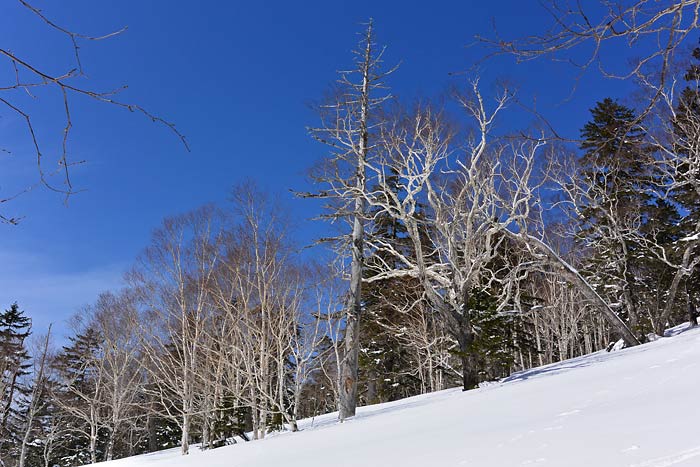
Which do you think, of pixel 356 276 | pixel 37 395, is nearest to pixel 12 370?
pixel 37 395

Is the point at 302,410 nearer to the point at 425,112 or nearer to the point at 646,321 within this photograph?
the point at 646,321

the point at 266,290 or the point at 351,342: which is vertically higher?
the point at 266,290

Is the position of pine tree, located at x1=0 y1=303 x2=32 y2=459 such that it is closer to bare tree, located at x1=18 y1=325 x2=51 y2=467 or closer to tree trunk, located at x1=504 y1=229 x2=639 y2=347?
bare tree, located at x1=18 y1=325 x2=51 y2=467

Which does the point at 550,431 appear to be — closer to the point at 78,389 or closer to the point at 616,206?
the point at 616,206

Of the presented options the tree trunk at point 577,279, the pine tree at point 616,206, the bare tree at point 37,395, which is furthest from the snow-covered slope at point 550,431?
the bare tree at point 37,395

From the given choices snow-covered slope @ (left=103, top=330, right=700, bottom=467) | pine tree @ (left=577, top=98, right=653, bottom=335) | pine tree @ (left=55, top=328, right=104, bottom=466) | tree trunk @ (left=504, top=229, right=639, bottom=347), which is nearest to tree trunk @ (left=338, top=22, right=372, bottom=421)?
tree trunk @ (left=504, top=229, right=639, bottom=347)

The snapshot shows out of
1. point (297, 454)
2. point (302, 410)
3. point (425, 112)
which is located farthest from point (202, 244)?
point (302, 410)

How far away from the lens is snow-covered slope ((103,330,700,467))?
2.60m

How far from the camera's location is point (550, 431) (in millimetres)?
3324

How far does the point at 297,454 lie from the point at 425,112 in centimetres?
994

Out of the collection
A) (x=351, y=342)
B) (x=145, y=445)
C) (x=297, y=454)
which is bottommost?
(x=145, y=445)

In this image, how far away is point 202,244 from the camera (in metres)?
15.8

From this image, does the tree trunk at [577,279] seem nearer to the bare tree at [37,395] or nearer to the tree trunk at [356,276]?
the tree trunk at [356,276]

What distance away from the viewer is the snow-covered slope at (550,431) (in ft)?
8.54
